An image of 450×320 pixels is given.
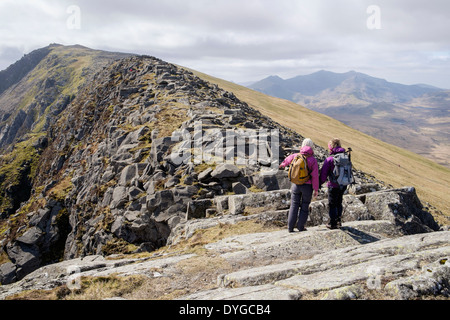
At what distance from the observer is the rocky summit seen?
348 inches

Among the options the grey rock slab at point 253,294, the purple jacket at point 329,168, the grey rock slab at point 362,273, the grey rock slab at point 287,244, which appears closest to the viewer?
the grey rock slab at point 253,294

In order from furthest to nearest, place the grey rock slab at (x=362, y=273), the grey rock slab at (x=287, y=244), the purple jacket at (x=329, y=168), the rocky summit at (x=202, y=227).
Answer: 1. the purple jacket at (x=329, y=168)
2. the grey rock slab at (x=287, y=244)
3. the rocky summit at (x=202, y=227)
4. the grey rock slab at (x=362, y=273)

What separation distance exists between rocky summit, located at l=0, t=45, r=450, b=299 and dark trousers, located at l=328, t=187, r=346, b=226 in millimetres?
736

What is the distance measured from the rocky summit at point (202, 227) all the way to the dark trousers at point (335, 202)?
0.74 metres

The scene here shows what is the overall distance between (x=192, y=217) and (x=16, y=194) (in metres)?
94.5

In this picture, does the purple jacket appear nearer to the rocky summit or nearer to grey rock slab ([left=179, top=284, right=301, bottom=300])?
the rocky summit

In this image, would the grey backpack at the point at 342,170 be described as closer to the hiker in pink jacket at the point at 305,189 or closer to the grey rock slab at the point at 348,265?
the hiker in pink jacket at the point at 305,189

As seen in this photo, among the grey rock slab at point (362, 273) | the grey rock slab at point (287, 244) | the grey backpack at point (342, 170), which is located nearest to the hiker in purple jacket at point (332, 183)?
the grey backpack at point (342, 170)

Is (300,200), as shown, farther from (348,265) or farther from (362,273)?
(362,273)

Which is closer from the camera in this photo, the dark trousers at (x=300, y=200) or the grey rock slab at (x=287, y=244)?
the grey rock slab at (x=287, y=244)

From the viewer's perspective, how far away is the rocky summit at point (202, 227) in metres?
8.85

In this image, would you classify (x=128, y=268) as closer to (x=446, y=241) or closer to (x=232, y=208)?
(x=232, y=208)
